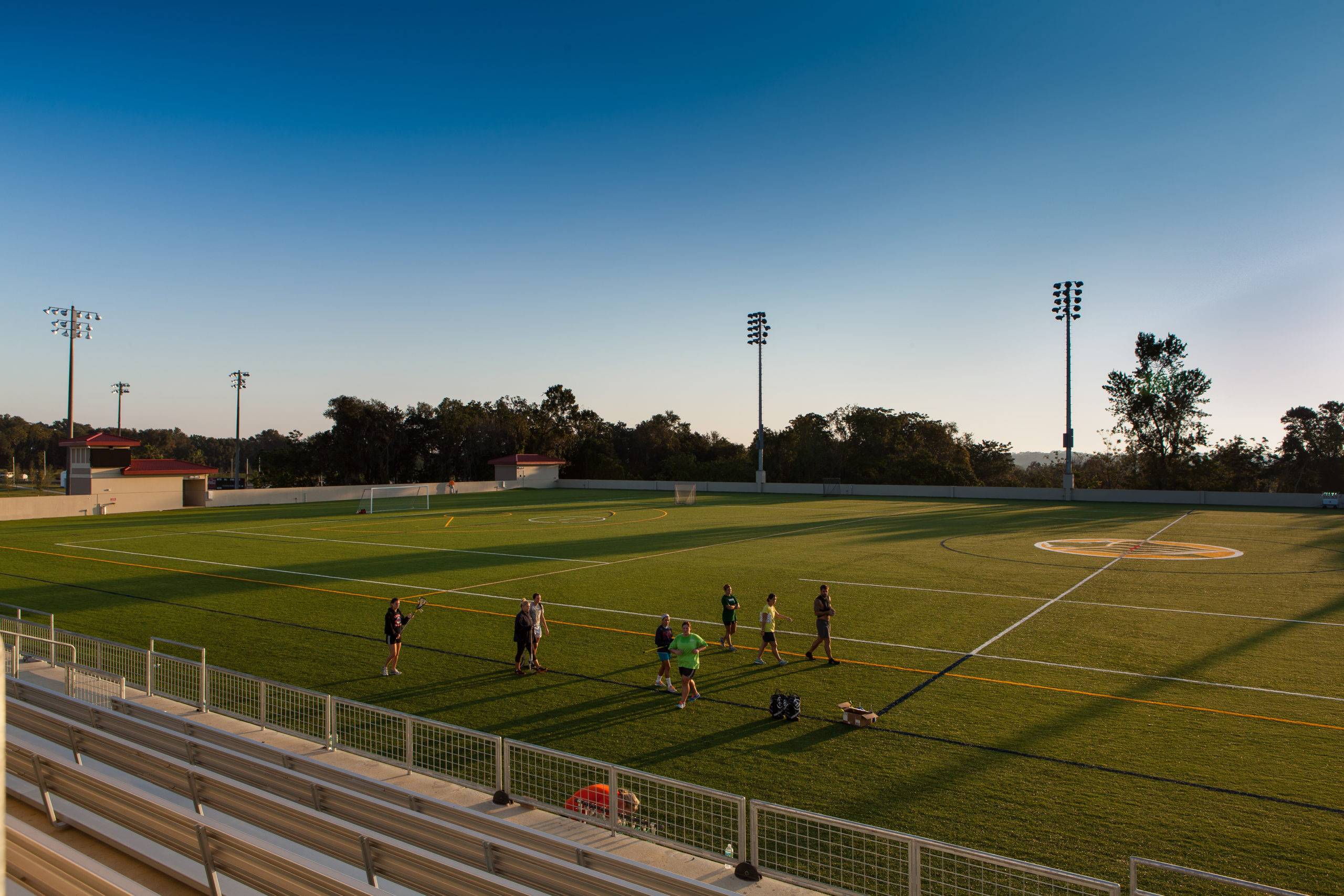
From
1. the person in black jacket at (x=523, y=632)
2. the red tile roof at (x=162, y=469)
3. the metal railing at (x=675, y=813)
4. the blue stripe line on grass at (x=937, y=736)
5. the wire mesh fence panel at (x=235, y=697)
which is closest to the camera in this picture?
the metal railing at (x=675, y=813)

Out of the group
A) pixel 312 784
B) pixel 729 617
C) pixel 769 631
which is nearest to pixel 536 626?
pixel 729 617

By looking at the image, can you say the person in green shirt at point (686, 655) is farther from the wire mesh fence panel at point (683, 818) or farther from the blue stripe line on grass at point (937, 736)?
the wire mesh fence panel at point (683, 818)

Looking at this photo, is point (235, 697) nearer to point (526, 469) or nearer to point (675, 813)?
point (675, 813)

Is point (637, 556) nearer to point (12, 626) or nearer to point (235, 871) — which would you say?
point (12, 626)

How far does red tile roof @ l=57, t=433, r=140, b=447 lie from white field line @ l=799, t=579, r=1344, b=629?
155 ft

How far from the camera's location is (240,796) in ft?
19.2

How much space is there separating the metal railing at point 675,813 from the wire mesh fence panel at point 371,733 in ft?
0.08

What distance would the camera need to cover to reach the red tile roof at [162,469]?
2007 inches

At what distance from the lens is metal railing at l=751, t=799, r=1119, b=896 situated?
6.74m

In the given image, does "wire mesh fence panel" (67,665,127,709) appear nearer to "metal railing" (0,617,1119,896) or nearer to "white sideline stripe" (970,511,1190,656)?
"metal railing" (0,617,1119,896)

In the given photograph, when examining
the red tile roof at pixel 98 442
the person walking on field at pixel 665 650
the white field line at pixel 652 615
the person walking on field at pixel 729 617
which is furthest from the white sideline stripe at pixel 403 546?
the red tile roof at pixel 98 442

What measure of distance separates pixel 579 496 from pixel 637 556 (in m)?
40.1

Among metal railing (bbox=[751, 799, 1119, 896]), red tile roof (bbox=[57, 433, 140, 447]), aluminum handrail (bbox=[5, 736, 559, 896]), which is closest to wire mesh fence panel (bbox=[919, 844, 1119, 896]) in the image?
metal railing (bbox=[751, 799, 1119, 896])

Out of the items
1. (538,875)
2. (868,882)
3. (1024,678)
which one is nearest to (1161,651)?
(1024,678)
